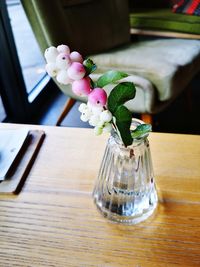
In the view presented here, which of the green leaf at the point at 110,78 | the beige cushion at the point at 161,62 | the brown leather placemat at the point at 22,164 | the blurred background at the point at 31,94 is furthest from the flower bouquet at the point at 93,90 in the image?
the blurred background at the point at 31,94

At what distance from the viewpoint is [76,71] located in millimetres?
414

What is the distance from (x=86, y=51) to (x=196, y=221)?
101cm

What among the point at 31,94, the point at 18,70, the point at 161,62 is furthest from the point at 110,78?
the point at 31,94

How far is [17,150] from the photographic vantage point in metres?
0.70

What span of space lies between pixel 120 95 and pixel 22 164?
0.32 meters

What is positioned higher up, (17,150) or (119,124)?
(119,124)

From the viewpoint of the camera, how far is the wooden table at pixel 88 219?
0.49 m

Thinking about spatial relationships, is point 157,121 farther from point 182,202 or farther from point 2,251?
point 2,251

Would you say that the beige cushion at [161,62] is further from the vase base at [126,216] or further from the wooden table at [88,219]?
the vase base at [126,216]

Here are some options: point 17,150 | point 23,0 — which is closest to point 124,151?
point 17,150

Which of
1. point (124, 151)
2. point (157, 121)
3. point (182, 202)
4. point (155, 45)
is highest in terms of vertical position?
point (124, 151)

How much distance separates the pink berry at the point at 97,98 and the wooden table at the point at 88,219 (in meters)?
0.23

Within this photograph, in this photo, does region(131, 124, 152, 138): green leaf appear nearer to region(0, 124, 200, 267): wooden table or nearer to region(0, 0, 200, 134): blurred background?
region(0, 124, 200, 267): wooden table

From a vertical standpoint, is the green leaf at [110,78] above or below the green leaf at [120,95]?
above
